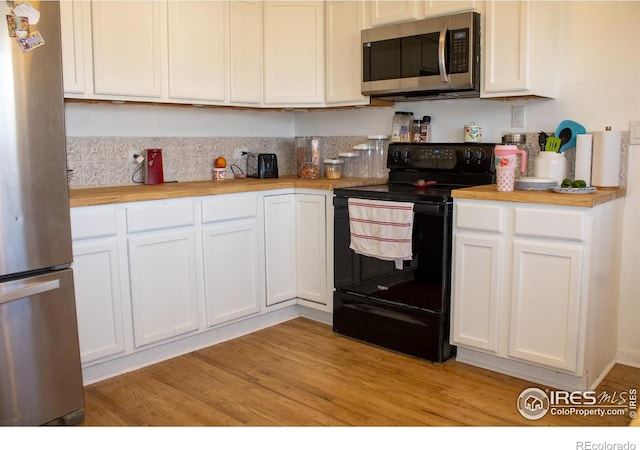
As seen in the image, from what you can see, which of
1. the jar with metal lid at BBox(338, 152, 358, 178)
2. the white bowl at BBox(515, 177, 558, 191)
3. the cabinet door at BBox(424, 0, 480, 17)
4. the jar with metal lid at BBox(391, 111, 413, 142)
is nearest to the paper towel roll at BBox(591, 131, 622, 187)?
the white bowl at BBox(515, 177, 558, 191)

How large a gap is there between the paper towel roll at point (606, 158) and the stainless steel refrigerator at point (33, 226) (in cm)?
241

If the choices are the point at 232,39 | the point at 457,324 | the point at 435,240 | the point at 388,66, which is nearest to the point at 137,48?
the point at 232,39

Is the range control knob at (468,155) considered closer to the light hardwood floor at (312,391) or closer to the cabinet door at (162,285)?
the light hardwood floor at (312,391)

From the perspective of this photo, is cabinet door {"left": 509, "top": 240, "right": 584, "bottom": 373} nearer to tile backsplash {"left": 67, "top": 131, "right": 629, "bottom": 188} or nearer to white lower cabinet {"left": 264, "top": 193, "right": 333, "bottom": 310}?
tile backsplash {"left": 67, "top": 131, "right": 629, "bottom": 188}

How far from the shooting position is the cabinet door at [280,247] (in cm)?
347

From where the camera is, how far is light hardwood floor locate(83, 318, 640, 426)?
7.81 ft

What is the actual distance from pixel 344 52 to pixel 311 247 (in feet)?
3.98

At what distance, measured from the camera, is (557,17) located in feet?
9.75

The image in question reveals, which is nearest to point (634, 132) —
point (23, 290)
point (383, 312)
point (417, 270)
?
point (417, 270)

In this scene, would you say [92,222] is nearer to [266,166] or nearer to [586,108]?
[266,166]

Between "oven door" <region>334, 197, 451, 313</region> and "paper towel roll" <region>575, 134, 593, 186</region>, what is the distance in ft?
2.23

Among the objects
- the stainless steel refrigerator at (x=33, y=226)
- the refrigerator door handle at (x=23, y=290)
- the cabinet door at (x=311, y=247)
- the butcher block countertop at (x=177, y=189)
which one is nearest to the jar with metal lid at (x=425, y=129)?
the butcher block countertop at (x=177, y=189)

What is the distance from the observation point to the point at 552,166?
285 cm
